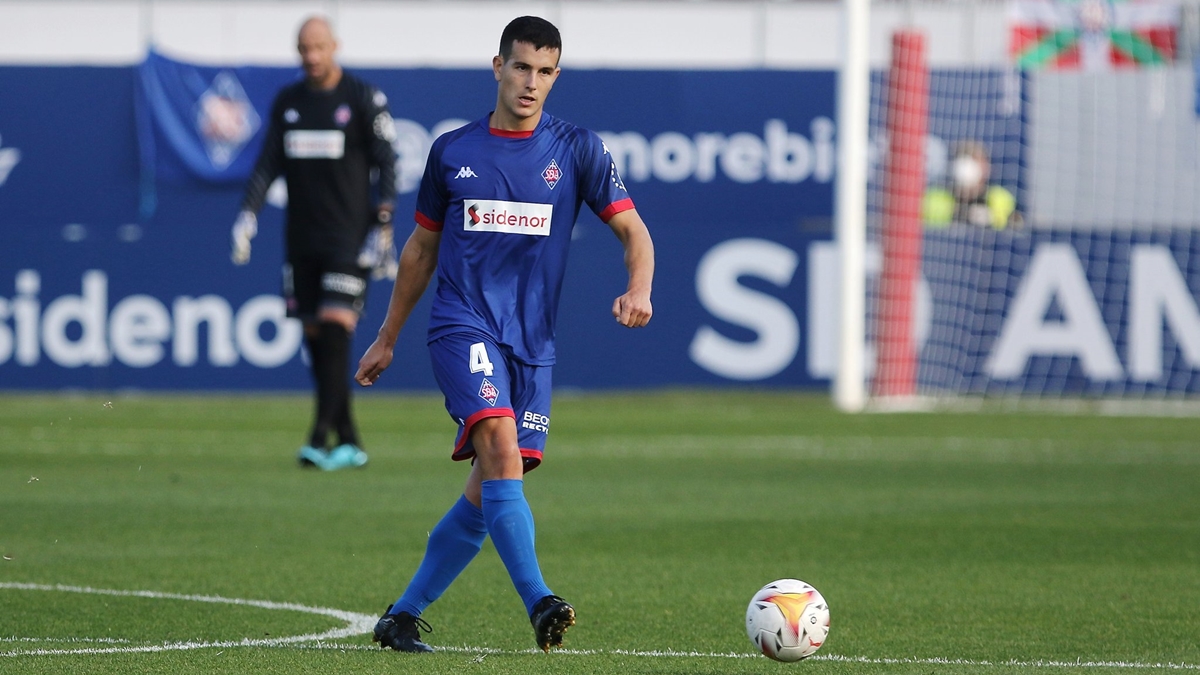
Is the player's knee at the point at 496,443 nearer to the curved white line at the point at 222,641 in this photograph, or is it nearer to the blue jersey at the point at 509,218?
the blue jersey at the point at 509,218

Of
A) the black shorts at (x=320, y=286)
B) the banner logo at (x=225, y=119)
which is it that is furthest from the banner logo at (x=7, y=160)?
the black shorts at (x=320, y=286)

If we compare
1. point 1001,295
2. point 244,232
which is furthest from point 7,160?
point 1001,295

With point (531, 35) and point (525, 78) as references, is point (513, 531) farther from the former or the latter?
point (531, 35)

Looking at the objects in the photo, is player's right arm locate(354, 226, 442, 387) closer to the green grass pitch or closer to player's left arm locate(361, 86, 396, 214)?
the green grass pitch

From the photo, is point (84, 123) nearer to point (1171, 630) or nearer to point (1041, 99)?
point (1041, 99)

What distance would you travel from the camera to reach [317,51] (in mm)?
10562

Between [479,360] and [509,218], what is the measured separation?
0.42 m

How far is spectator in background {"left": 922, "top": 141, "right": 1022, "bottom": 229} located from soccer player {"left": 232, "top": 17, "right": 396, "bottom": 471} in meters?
8.57

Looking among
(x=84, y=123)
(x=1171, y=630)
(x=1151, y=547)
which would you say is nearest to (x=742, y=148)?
(x=84, y=123)

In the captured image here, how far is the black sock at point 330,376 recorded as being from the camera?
420 inches

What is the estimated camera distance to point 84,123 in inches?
740

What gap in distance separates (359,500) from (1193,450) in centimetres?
612

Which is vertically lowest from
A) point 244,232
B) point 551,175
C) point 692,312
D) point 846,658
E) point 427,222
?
point 692,312

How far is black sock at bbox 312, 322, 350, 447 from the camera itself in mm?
10672
